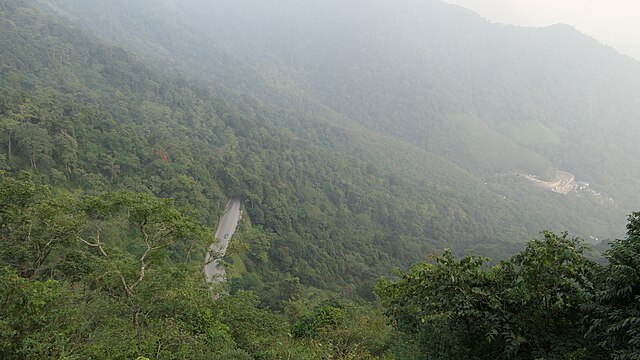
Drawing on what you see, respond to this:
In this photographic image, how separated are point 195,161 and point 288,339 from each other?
47057 millimetres

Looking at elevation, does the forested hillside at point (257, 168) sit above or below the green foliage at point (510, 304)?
below

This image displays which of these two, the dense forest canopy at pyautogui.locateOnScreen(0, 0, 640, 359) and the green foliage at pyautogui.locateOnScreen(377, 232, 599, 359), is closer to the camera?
the green foliage at pyautogui.locateOnScreen(377, 232, 599, 359)

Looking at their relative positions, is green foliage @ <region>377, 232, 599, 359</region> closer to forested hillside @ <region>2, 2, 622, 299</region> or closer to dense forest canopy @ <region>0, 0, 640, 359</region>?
dense forest canopy @ <region>0, 0, 640, 359</region>

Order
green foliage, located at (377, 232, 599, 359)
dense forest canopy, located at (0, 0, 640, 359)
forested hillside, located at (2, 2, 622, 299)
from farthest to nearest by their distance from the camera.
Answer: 1. forested hillside, located at (2, 2, 622, 299)
2. dense forest canopy, located at (0, 0, 640, 359)
3. green foliage, located at (377, 232, 599, 359)

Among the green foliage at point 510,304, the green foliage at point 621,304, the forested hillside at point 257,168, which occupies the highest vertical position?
the green foliage at point 621,304

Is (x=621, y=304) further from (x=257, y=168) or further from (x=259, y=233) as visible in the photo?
(x=257, y=168)

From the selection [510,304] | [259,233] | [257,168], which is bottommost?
[257,168]

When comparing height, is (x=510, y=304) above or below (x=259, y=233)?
above

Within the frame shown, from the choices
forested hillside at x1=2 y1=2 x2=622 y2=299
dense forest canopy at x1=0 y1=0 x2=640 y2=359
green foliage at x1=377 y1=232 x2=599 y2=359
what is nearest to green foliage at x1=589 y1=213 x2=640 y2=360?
dense forest canopy at x1=0 y1=0 x2=640 y2=359

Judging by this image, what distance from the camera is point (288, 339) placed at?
19219 millimetres

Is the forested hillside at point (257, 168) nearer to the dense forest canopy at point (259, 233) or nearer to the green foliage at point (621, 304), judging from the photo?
the dense forest canopy at point (259, 233)

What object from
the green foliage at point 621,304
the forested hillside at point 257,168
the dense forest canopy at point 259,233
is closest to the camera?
the green foliage at point 621,304

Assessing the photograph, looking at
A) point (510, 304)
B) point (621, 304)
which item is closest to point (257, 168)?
point (510, 304)

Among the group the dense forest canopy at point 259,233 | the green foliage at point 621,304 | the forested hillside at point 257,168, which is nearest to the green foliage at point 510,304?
the dense forest canopy at point 259,233
